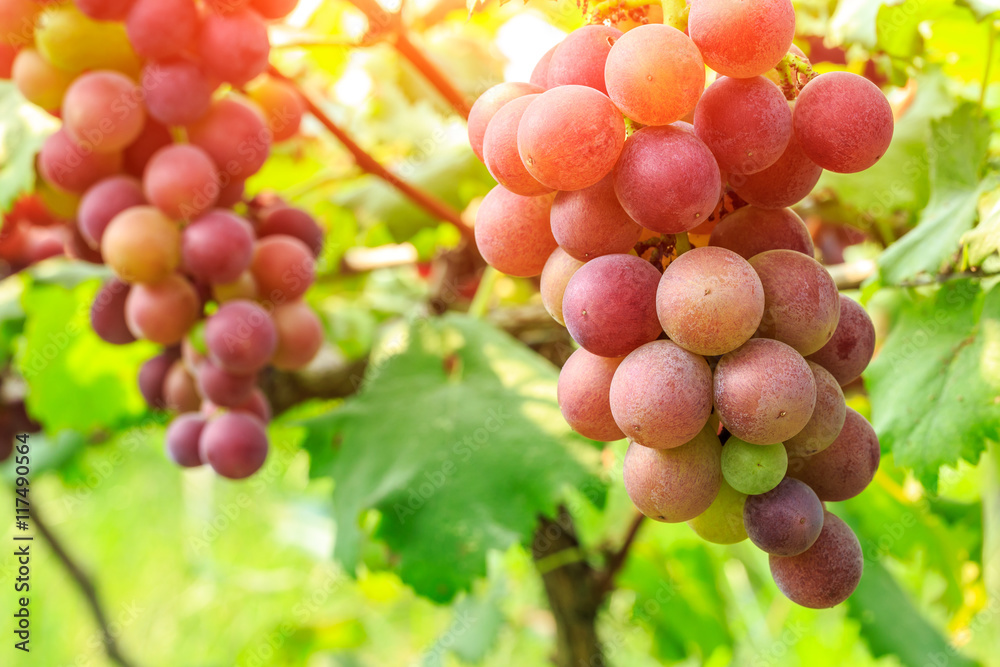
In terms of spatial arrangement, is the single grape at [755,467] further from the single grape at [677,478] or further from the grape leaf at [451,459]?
the grape leaf at [451,459]

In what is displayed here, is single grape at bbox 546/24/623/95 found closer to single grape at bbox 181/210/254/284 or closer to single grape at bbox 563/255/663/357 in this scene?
single grape at bbox 563/255/663/357

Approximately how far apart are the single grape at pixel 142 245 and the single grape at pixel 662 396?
0.40 metres

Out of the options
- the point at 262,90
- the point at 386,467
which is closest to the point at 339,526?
the point at 386,467

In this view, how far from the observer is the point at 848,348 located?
0.91 feet

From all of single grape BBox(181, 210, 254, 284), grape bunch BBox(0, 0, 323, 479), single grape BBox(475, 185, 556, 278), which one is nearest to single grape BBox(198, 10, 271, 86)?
grape bunch BBox(0, 0, 323, 479)

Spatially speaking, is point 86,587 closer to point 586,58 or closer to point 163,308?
point 163,308

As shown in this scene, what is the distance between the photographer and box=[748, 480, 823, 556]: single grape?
0.25m

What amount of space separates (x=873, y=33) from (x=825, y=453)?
0.31 metres

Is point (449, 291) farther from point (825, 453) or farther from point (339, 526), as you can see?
point (825, 453)

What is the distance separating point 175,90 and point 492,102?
0.35m

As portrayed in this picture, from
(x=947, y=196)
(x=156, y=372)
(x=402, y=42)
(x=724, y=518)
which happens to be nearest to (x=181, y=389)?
(x=156, y=372)

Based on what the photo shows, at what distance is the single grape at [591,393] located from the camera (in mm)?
272

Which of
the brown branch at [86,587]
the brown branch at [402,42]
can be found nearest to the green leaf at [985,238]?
the brown branch at [402,42]

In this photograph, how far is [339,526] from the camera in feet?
2.06
